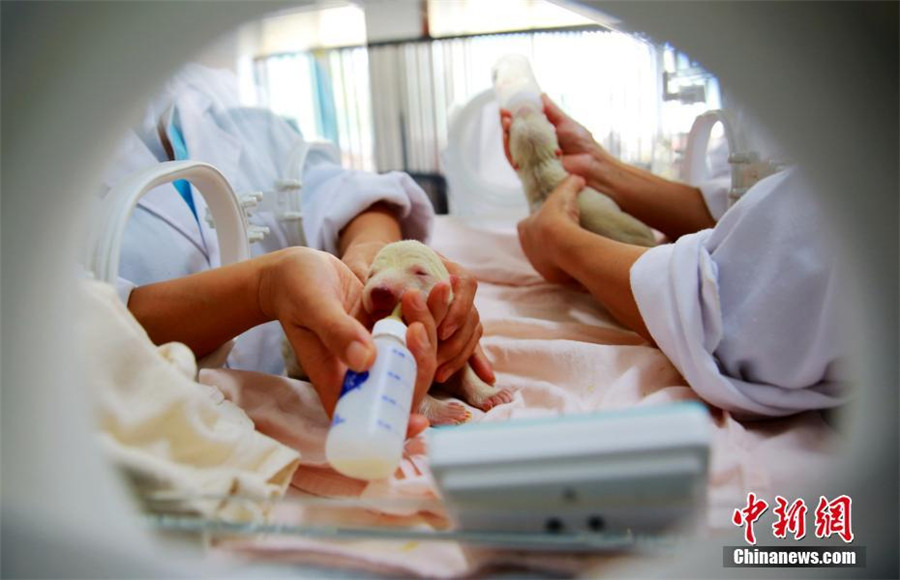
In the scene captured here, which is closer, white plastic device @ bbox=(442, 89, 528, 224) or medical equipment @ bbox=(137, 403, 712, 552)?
medical equipment @ bbox=(137, 403, 712, 552)

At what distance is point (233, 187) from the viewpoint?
0.81 m

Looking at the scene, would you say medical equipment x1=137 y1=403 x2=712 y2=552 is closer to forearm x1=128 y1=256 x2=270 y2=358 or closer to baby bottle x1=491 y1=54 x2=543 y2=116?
forearm x1=128 y1=256 x2=270 y2=358

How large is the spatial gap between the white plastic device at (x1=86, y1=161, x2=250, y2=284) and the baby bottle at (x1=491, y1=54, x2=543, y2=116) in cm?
60

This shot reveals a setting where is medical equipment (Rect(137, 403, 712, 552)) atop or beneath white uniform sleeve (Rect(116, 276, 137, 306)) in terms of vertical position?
beneath

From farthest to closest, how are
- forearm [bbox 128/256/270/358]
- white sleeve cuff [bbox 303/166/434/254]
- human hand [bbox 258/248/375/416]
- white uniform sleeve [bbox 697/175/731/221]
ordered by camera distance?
white sleeve cuff [bbox 303/166/434/254], white uniform sleeve [bbox 697/175/731/221], forearm [bbox 128/256/270/358], human hand [bbox 258/248/375/416]

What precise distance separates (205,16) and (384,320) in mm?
256

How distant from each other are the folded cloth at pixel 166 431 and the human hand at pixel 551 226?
623mm

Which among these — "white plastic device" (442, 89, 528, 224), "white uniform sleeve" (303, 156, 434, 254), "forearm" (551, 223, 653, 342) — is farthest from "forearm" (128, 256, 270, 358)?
"white plastic device" (442, 89, 528, 224)

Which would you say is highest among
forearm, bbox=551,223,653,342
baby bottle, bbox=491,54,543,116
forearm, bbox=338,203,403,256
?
A: baby bottle, bbox=491,54,543,116

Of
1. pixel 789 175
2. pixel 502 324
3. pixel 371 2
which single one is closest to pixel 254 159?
pixel 371 2

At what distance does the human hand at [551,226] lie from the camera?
1046 millimetres

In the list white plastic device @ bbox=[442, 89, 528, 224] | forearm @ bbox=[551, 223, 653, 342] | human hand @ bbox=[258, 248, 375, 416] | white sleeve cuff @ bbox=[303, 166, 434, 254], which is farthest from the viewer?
white plastic device @ bbox=[442, 89, 528, 224]

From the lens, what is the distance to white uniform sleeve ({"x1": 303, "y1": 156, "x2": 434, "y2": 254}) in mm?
1011

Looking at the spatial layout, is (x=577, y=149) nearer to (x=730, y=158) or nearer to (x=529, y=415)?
(x=730, y=158)
